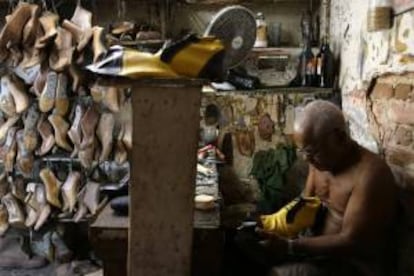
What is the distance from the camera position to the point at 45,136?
10.7 feet

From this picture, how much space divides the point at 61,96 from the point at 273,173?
1.48 meters

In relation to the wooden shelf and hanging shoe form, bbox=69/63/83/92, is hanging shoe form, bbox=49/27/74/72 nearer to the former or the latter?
hanging shoe form, bbox=69/63/83/92

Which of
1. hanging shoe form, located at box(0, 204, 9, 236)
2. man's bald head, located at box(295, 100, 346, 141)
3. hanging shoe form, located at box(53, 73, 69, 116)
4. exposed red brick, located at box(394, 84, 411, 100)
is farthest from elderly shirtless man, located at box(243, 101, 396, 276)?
hanging shoe form, located at box(0, 204, 9, 236)

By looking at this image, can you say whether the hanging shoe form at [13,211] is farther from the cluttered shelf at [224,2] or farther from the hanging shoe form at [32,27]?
the cluttered shelf at [224,2]

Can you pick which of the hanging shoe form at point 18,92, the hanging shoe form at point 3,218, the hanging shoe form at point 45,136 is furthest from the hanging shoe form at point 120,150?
the hanging shoe form at point 3,218

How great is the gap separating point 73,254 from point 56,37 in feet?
4.88

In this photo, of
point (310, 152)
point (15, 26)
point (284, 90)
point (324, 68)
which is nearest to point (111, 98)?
point (15, 26)

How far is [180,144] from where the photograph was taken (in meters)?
1.30

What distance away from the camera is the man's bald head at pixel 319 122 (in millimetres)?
1758

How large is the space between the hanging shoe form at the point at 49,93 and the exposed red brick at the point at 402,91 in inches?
85.6

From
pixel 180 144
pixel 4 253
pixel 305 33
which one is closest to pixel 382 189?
pixel 180 144

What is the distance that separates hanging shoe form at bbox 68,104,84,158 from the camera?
3189mm

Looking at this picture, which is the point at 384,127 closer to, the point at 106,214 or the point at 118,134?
the point at 106,214

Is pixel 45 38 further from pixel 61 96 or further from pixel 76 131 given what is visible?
pixel 76 131
